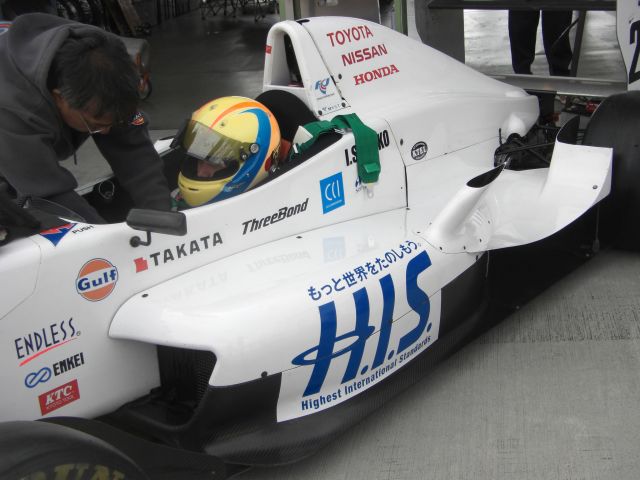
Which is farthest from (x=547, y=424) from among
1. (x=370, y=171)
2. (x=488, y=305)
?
(x=370, y=171)

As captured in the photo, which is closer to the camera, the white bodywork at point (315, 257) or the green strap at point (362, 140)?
the white bodywork at point (315, 257)

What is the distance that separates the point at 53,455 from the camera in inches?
73.5

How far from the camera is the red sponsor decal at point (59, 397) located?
2389 mm

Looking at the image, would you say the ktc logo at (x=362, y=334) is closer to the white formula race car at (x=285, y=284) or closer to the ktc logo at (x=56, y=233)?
the white formula race car at (x=285, y=284)

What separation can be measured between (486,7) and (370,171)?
78.1 inches

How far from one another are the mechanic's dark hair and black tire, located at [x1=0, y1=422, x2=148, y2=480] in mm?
986

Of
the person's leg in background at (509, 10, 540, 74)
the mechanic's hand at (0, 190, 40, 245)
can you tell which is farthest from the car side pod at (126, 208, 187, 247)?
the person's leg in background at (509, 10, 540, 74)

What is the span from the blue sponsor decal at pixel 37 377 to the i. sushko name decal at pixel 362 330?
2.34 ft

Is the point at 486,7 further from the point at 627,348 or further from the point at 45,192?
the point at 45,192

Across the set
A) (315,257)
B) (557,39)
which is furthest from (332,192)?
(557,39)

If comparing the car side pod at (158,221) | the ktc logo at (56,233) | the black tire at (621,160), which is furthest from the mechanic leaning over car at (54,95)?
the black tire at (621,160)

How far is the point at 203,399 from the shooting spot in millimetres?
2453

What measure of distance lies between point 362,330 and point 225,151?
80 cm

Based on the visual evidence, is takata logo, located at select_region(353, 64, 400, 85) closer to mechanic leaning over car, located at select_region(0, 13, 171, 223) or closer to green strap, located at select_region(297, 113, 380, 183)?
green strap, located at select_region(297, 113, 380, 183)
